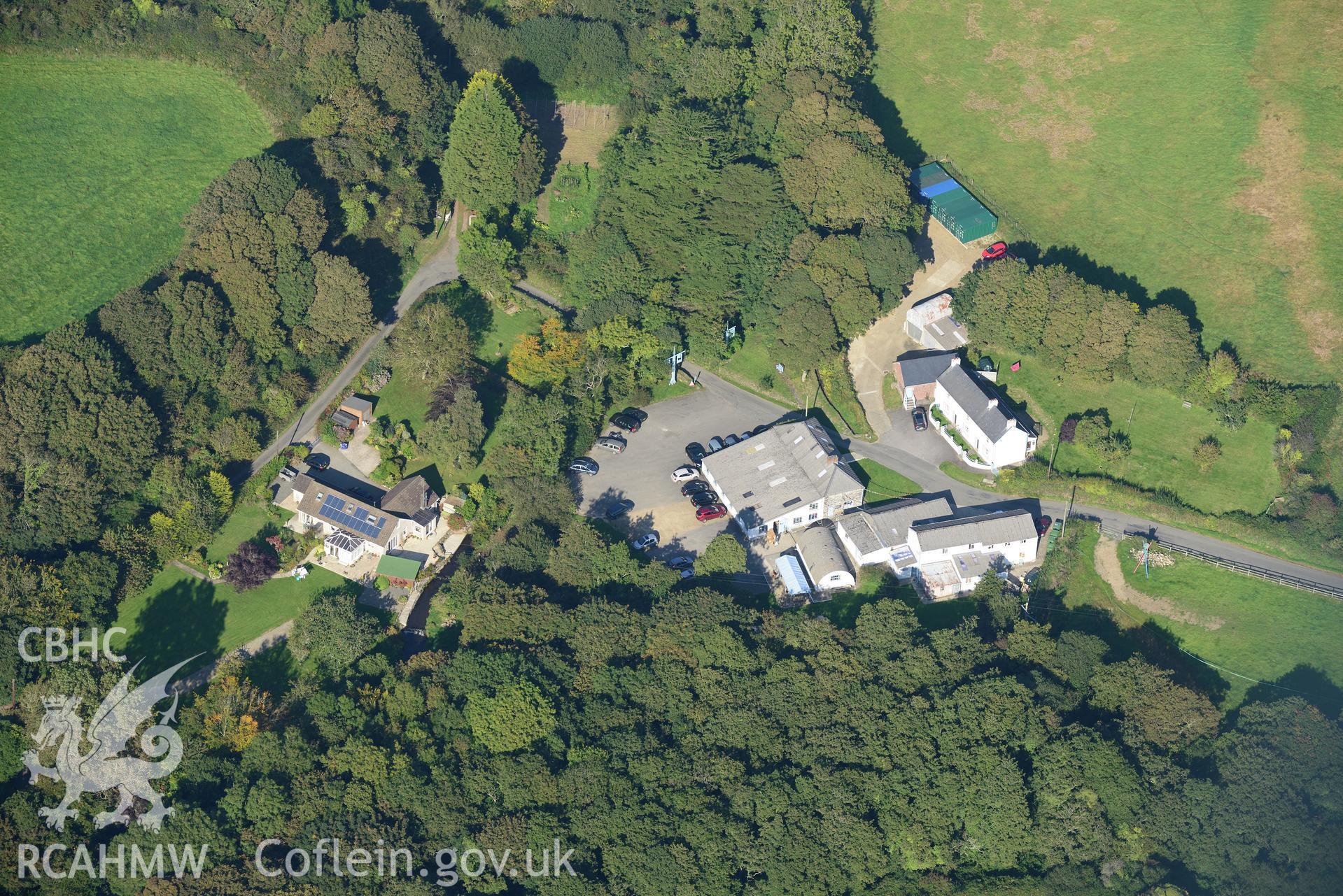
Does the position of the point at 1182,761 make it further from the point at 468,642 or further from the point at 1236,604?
the point at 468,642

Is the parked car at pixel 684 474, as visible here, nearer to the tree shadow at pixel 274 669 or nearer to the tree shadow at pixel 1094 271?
the tree shadow at pixel 274 669

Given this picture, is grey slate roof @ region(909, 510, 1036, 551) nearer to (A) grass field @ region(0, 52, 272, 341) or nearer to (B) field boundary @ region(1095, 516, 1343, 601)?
(B) field boundary @ region(1095, 516, 1343, 601)

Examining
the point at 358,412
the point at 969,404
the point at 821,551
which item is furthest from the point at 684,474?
the point at 358,412

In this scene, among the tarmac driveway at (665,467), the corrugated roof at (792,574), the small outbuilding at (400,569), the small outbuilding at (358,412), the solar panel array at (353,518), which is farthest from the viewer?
the small outbuilding at (358,412)

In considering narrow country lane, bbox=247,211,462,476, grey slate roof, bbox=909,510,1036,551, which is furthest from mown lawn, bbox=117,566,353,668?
grey slate roof, bbox=909,510,1036,551

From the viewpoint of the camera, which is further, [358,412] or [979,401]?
[358,412]

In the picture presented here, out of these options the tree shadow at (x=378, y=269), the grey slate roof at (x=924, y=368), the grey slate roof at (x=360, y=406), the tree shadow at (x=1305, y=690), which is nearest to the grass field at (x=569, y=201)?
the tree shadow at (x=378, y=269)

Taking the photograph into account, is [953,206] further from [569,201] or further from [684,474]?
[684,474]
